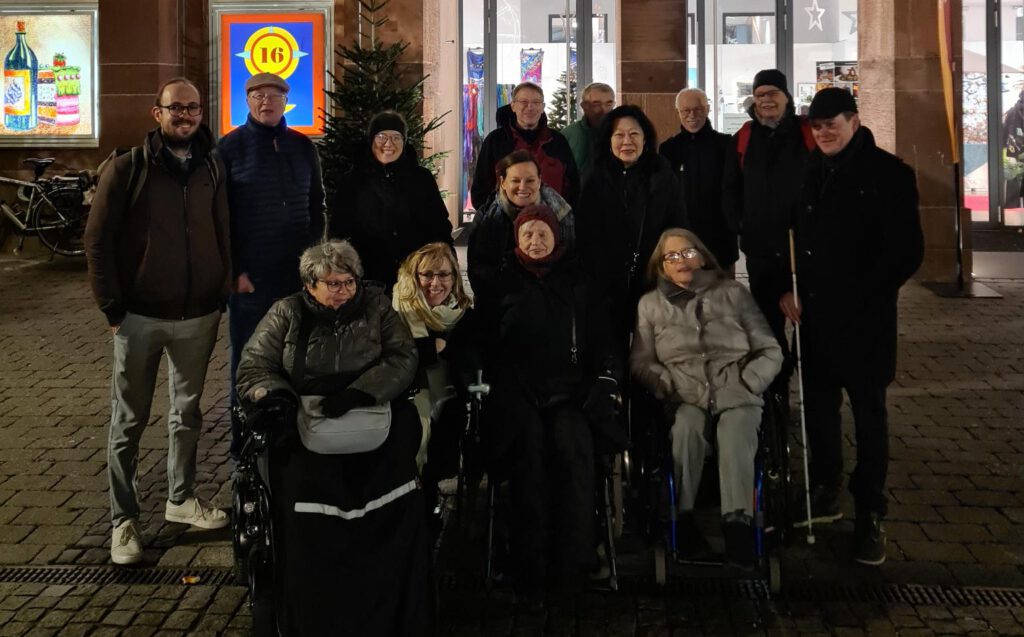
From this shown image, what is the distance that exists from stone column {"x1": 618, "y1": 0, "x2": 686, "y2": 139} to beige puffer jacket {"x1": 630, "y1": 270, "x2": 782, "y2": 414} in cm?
906

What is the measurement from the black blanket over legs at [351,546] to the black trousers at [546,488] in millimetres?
556

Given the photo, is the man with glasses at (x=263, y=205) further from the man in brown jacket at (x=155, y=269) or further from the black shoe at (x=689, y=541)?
the black shoe at (x=689, y=541)

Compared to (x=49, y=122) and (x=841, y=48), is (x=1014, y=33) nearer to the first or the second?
(x=841, y=48)

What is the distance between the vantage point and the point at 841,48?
59.3 feet

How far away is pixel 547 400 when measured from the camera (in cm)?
524

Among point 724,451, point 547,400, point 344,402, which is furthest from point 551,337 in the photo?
point 344,402

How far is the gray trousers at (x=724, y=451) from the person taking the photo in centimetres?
492

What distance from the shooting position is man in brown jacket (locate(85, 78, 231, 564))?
524cm

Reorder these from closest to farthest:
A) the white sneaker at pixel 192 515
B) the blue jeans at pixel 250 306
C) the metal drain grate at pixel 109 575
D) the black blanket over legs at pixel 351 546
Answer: the black blanket over legs at pixel 351 546 → the metal drain grate at pixel 109 575 → the white sneaker at pixel 192 515 → the blue jeans at pixel 250 306

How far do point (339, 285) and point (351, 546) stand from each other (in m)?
1.16

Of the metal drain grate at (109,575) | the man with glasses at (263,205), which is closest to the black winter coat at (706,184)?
the man with glasses at (263,205)

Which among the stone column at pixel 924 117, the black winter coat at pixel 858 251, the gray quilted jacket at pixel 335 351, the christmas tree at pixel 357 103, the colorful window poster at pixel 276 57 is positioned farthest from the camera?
the colorful window poster at pixel 276 57

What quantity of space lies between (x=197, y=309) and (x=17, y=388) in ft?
12.5

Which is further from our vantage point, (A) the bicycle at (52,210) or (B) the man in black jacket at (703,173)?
(A) the bicycle at (52,210)
